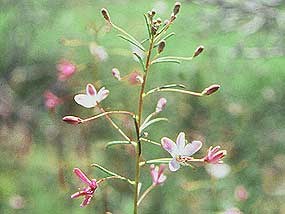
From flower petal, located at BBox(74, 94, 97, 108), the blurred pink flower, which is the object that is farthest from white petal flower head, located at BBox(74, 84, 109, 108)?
the blurred pink flower

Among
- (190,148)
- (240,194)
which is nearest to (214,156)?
(190,148)

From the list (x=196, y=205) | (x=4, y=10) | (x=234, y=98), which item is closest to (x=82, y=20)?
(x=4, y=10)

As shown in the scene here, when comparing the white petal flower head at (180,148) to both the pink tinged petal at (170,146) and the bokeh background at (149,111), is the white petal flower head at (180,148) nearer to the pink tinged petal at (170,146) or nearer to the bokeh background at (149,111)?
the pink tinged petal at (170,146)

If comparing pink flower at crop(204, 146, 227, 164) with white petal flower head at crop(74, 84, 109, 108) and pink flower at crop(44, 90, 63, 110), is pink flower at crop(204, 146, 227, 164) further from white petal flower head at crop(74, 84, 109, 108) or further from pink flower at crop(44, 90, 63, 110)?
pink flower at crop(44, 90, 63, 110)

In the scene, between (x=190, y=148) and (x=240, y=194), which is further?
Answer: (x=240, y=194)

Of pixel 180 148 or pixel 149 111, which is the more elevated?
pixel 180 148

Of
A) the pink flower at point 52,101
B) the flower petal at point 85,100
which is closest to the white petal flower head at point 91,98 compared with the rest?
the flower petal at point 85,100

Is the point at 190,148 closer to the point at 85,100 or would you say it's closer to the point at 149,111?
the point at 85,100

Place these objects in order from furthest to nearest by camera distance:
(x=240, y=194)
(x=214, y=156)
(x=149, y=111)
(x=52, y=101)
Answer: (x=149, y=111), (x=240, y=194), (x=52, y=101), (x=214, y=156)
